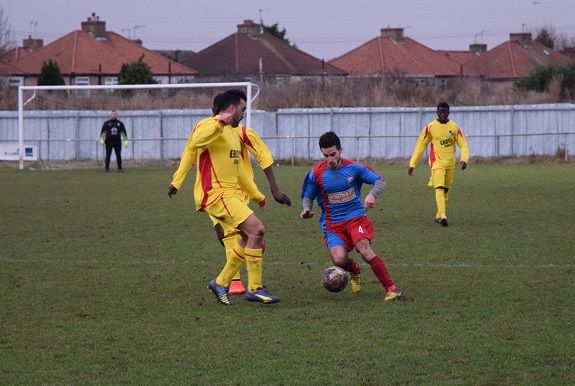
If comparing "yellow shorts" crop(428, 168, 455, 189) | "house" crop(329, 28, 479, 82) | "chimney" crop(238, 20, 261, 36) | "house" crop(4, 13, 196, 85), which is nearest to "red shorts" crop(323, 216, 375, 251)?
"yellow shorts" crop(428, 168, 455, 189)

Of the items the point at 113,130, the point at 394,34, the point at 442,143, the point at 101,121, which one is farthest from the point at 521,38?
the point at 442,143

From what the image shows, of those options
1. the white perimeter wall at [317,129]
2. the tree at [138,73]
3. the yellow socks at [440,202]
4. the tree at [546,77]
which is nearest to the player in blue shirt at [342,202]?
the yellow socks at [440,202]

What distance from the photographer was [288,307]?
727 cm

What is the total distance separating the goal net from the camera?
31641 mm

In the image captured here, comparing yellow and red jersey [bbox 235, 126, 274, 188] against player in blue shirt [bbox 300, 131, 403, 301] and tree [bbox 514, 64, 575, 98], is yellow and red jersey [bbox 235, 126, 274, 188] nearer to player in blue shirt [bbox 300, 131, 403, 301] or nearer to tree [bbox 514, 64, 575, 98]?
player in blue shirt [bbox 300, 131, 403, 301]

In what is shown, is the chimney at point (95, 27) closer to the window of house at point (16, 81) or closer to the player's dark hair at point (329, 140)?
the window of house at point (16, 81)

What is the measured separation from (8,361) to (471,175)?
19696 millimetres

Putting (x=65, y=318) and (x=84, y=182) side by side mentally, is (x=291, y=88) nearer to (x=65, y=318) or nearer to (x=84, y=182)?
(x=84, y=182)

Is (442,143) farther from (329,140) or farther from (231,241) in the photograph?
(231,241)

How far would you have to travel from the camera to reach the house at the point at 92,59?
169 feet

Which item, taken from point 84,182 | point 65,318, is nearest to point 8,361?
point 65,318

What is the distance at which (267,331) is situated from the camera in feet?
21.0

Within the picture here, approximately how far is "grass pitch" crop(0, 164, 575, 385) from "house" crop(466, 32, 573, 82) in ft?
162

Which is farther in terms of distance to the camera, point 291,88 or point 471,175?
point 291,88
